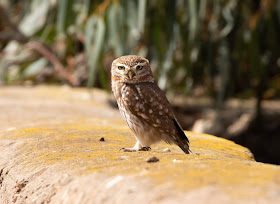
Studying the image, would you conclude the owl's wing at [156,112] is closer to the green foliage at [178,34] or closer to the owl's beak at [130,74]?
the owl's beak at [130,74]

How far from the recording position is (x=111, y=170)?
7.34 feet

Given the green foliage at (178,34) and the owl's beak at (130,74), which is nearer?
the owl's beak at (130,74)

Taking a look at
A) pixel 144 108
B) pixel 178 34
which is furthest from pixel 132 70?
pixel 178 34

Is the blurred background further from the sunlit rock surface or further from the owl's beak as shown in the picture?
the owl's beak

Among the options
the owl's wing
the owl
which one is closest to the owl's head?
the owl

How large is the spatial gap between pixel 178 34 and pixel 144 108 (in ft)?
13.8

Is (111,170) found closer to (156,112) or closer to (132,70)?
(156,112)

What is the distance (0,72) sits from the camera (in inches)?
356

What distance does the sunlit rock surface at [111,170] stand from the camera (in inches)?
70.5

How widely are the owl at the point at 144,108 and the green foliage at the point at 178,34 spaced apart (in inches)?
124

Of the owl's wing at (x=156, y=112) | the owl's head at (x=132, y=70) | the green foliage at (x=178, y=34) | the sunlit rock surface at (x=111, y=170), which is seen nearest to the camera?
the sunlit rock surface at (x=111, y=170)

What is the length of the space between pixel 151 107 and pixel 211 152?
1.41 feet

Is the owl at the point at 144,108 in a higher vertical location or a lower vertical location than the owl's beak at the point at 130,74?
lower

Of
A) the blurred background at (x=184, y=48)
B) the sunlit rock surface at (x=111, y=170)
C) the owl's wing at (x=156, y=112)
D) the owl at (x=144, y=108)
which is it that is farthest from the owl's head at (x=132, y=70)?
the blurred background at (x=184, y=48)
